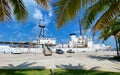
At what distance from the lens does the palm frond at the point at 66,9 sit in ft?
31.7

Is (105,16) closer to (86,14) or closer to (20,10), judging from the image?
(86,14)

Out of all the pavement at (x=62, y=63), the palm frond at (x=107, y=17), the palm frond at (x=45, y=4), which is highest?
the palm frond at (x=45, y=4)

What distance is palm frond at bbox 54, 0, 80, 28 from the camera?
31.7ft

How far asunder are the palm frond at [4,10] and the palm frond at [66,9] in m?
2.83

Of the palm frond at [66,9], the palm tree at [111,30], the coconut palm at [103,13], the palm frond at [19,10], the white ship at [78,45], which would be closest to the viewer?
the palm frond at [66,9]

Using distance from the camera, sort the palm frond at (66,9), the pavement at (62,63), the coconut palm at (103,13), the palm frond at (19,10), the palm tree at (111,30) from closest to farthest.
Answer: the palm frond at (66,9) < the coconut palm at (103,13) < the palm frond at (19,10) < the palm tree at (111,30) < the pavement at (62,63)

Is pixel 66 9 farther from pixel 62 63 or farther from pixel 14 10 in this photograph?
pixel 62 63

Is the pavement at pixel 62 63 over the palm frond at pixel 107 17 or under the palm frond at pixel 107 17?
under

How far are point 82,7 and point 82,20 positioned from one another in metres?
2.21

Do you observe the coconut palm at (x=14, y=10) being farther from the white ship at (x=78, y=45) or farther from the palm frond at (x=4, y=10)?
the white ship at (x=78, y=45)

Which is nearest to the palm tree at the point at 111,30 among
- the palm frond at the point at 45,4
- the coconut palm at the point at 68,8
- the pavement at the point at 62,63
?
the pavement at the point at 62,63

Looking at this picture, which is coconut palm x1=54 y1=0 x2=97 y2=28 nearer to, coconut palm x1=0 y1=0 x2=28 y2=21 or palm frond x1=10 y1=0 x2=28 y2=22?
coconut palm x1=0 y1=0 x2=28 y2=21

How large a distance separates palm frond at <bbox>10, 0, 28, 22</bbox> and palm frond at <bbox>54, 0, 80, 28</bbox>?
14.2ft

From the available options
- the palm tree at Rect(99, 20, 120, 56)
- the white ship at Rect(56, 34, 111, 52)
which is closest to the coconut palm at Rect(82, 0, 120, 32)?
the palm tree at Rect(99, 20, 120, 56)
